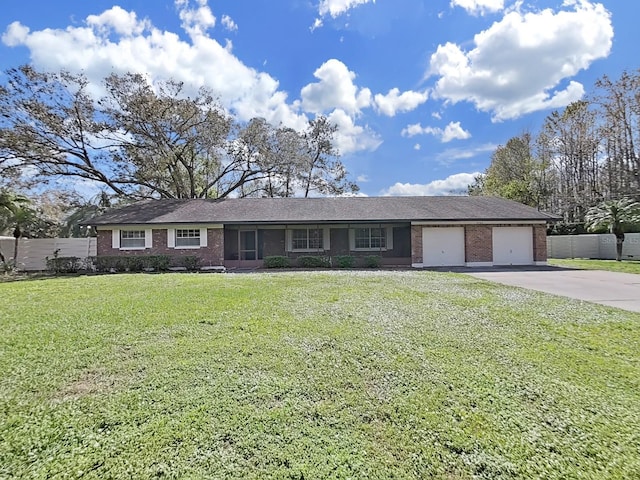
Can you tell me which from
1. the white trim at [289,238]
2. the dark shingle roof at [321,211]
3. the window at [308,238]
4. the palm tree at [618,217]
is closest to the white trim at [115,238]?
the dark shingle roof at [321,211]

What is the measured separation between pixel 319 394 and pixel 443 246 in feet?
53.4

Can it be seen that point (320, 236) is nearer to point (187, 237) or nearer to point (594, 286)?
point (187, 237)

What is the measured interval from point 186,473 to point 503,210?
2052 cm

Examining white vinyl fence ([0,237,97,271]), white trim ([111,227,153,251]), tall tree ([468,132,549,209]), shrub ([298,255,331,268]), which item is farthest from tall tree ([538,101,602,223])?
white vinyl fence ([0,237,97,271])

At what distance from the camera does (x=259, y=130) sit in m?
27.5

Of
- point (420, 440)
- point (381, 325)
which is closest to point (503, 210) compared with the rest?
point (381, 325)

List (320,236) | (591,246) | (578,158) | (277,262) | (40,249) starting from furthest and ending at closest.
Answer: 1. (578,158)
2. (591,246)
3. (320,236)
4. (40,249)
5. (277,262)

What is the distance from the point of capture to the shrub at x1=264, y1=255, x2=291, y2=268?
59.6 ft

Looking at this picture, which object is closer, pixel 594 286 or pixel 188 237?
pixel 594 286

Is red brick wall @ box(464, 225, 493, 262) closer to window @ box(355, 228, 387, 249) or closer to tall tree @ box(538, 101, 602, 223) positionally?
window @ box(355, 228, 387, 249)

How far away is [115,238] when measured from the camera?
18.0 meters

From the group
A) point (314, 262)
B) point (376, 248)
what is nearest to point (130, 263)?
point (314, 262)

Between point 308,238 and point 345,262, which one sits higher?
point 308,238

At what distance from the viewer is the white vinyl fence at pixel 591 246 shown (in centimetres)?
2097
